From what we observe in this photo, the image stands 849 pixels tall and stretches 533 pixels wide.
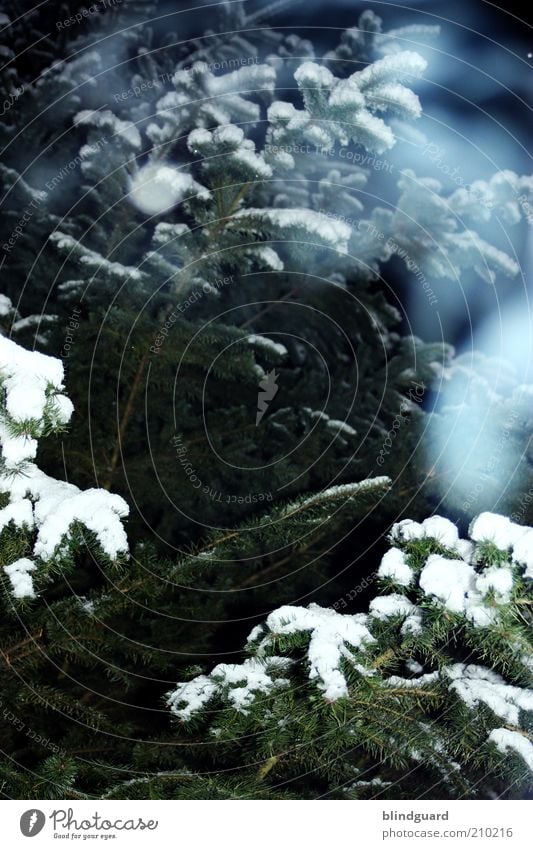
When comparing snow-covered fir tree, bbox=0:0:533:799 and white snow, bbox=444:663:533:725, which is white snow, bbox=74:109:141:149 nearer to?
snow-covered fir tree, bbox=0:0:533:799

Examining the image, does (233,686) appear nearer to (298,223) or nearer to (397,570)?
(397,570)

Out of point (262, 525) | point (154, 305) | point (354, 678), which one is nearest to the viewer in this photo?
point (354, 678)

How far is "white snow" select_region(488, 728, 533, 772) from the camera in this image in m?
0.38

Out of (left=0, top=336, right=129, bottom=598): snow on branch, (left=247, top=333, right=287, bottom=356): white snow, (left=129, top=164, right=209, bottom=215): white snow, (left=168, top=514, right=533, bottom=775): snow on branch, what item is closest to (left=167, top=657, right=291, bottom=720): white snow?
(left=168, top=514, right=533, bottom=775): snow on branch

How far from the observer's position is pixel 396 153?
2.24 ft

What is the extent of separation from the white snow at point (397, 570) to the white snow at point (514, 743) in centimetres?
12

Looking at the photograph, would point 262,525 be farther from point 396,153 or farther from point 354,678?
point 396,153

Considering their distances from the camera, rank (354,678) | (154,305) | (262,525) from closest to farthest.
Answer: (354,678) → (262,525) → (154,305)

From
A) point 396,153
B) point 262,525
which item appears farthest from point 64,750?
point 396,153

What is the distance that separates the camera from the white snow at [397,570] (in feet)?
1.22

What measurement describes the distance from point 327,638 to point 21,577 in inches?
8.1
